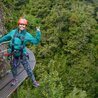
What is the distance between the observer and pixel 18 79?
10102 millimetres

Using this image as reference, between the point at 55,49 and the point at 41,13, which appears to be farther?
the point at 41,13

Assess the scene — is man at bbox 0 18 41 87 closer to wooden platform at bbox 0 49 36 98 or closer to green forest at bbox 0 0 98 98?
wooden platform at bbox 0 49 36 98

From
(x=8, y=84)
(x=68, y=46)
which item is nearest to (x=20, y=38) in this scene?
(x=8, y=84)

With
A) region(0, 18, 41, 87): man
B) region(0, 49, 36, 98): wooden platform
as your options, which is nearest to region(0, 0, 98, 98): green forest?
region(0, 49, 36, 98): wooden platform

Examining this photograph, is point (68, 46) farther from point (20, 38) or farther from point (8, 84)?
point (20, 38)

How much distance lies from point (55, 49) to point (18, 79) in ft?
57.8

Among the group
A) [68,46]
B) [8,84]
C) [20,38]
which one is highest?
[20,38]

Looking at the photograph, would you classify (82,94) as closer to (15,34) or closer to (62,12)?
(62,12)

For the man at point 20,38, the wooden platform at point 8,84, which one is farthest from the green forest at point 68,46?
the man at point 20,38

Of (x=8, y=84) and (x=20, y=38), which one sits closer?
(x=20, y=38)

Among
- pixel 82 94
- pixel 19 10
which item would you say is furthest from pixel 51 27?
pixel 82 94

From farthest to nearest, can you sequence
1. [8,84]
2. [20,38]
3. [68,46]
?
[68,46]
[8,84]
[20,38]

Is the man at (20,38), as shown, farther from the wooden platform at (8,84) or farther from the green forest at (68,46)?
the green forest at (68,46)

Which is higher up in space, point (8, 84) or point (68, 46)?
point (8, 84)
